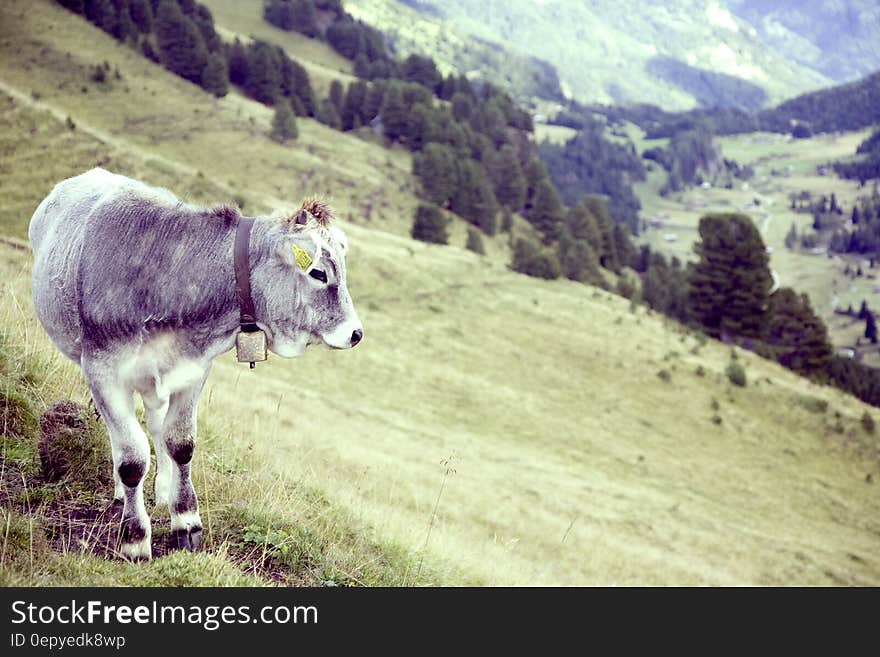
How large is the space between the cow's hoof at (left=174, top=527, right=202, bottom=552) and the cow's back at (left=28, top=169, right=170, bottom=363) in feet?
4.83

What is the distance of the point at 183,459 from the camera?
5.03m

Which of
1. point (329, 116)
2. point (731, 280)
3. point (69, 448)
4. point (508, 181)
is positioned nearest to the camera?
point (69, 448)

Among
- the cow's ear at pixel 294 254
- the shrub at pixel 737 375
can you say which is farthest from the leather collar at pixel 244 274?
the shrub at pixel 737 375

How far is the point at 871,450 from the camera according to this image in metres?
33.6

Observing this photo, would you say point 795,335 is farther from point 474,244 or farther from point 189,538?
point 189,538

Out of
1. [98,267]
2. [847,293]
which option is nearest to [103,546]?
[98,267]

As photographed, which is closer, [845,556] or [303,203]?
[303,203]

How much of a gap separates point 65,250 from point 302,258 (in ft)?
5.49

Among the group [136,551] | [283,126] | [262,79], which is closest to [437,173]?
[283,126]

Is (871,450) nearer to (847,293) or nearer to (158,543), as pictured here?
(158,543)

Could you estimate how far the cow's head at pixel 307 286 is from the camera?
4.55 meters

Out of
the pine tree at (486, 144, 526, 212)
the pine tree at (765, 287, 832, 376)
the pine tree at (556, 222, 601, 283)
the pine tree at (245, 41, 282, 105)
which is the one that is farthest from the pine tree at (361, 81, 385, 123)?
the pine tree at (765, 287, 832, 376)

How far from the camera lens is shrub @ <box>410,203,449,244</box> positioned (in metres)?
64.2
